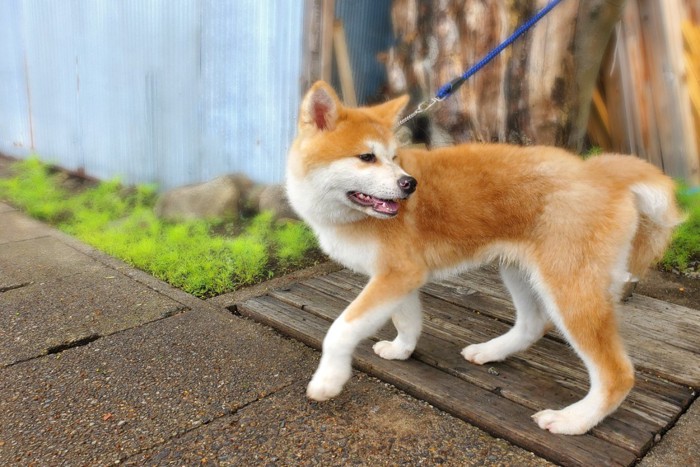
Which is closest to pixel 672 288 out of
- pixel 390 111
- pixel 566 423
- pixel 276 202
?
pixel 566 423

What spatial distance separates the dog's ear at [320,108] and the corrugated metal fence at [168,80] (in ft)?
8.32

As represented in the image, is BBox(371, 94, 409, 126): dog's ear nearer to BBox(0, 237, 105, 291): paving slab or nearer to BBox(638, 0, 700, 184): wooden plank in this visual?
BBox(0, 237, 105, 291): paving slab

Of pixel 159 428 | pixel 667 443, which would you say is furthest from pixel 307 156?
pixel 667 443

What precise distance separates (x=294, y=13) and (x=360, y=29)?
0.75 meters

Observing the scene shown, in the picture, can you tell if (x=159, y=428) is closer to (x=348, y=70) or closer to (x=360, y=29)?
(x=348, y=70)

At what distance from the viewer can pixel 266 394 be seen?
8.46 ft

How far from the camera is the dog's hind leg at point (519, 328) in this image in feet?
9.20

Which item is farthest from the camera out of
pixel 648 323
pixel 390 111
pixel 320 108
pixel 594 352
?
pixel 648 323

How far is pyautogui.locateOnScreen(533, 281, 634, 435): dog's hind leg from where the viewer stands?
7.30 ft

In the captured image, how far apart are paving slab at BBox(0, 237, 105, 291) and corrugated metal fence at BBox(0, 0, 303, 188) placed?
1.68 meters

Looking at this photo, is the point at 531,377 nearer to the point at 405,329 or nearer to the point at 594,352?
the point at 594,352

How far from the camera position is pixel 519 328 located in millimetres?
2838

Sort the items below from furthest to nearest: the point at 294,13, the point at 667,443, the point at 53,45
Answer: the point at 53,45 < the point at 294,13 < the point at 667,443

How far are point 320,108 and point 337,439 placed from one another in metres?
1.45
